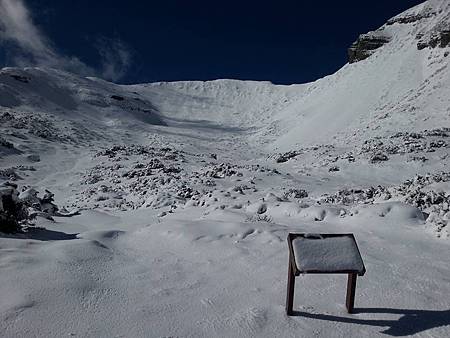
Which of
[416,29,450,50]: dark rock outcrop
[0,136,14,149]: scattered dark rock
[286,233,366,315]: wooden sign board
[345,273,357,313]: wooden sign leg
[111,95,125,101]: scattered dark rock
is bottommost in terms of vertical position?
[345,273,357,313]: wooden sign leg

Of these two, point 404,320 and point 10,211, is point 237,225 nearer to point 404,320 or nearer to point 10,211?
point 404,320

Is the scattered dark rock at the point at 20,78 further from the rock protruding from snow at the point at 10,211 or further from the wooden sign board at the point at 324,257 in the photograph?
the wooden sign board at the point at 324,257

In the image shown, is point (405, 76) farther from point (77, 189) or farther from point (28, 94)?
point (28, 94)

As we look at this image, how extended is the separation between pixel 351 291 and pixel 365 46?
5534cm

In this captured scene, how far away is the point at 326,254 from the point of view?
16.1 ft

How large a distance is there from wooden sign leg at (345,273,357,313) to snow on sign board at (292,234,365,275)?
0.26m

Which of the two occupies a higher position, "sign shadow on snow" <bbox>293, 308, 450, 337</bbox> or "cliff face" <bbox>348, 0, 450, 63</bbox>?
"cliff face" <bbox>348, 0, 450, 63</bbox>

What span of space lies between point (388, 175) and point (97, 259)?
53.7ft

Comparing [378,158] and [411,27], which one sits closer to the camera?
[378,158]

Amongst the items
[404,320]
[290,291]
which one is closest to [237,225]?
[290,291]

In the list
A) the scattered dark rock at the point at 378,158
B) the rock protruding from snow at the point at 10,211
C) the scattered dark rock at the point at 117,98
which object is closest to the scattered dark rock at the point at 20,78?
the scattered dark rock at the point at 117,98

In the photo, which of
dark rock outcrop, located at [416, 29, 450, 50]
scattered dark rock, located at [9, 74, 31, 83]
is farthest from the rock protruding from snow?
scattered dark rock, located at [9, 74, 31, 83]

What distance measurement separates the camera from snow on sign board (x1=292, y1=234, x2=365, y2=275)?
188 inches

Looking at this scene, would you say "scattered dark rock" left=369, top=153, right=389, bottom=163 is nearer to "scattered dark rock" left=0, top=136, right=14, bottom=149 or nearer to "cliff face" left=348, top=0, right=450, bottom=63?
"scattered dark rock" left=0, top=136, right=14, bottom=149
